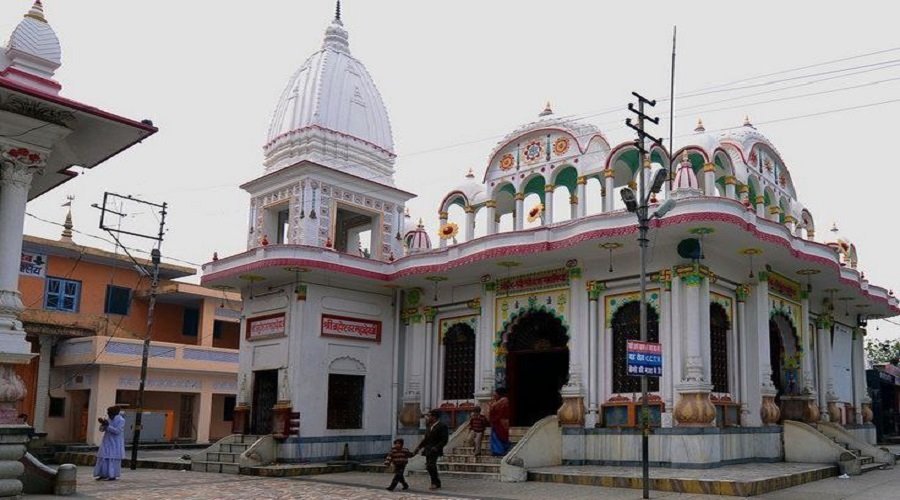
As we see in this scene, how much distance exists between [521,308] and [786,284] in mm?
7014

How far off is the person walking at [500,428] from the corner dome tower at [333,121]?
9331 millimetres

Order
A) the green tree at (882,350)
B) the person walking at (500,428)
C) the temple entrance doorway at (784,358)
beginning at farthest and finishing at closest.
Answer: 1. the green tree at (882,350)
2. the temple entrance doorway at (784,358)
3. the person walking at (500,428)

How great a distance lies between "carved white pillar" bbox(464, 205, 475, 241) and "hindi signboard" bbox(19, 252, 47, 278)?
18.4 meters

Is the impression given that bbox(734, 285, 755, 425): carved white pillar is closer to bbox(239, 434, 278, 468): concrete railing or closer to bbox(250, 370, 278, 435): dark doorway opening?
bbox(239, 434, 278, 468): concrete railing

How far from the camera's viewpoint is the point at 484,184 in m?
23.9

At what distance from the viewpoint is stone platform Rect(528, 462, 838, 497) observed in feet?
48.3

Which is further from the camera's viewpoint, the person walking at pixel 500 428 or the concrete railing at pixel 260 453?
the concrete railing at pixel 260 453

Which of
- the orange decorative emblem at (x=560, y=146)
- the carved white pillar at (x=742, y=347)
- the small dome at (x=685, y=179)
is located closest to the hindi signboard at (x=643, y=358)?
the small dome at (x=685, y=179)

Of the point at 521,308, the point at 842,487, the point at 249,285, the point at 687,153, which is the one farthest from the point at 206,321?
the point at 842,487

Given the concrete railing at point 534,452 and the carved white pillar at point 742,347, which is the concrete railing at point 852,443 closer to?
the carved white pillar at point 742,347

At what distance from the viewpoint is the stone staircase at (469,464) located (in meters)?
18.3

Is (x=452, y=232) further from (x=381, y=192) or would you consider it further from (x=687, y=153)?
(x=687, y=153)

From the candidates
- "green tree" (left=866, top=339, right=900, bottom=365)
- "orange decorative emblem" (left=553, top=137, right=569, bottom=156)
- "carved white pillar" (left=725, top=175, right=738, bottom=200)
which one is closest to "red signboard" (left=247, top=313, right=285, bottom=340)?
"orange decorative emblem" (left=553, top=137, right=569, bottom=156)

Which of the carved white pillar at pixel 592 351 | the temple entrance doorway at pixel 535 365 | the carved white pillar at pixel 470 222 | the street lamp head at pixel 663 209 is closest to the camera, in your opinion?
the street lamp head at pixel 663 209
